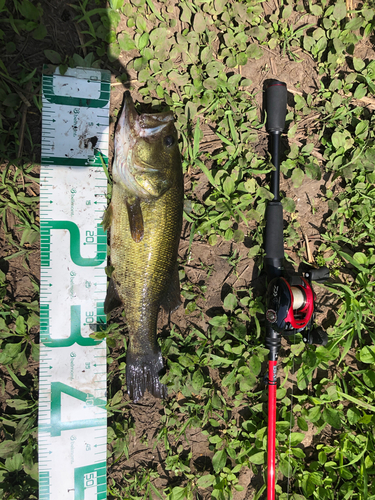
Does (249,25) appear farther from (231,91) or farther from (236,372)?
(236,372)

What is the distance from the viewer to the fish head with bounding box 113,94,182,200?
2420 mm

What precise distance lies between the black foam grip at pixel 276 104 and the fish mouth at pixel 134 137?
1009mm

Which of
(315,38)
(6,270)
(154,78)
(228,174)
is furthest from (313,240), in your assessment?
(6,270)

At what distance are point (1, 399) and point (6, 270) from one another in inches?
46.0

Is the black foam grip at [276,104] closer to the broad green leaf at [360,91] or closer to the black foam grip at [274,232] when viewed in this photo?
the black foam grip at [274,232]

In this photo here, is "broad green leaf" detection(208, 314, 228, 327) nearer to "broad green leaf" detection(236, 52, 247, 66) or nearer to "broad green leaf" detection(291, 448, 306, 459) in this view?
"broad green leaf" detection(291, 448, 306, 459)

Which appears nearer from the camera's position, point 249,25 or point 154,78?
point 154,78

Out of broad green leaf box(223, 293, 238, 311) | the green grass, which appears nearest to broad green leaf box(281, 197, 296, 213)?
the green grass

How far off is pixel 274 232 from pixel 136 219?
1.30m

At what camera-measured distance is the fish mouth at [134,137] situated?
7.95 ft

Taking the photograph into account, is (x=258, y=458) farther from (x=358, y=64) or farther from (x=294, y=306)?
(x=358, y=64)

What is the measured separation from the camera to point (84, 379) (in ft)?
8.73

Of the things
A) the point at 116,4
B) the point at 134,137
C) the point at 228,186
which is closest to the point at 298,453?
the point at 228,186

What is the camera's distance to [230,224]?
2.87 meters
